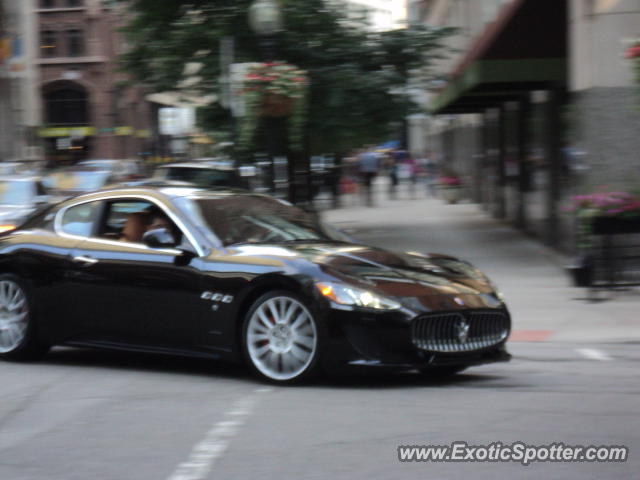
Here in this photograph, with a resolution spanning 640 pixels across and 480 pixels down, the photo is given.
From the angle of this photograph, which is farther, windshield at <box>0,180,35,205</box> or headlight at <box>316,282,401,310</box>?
windshield at <box>0,180,35,205</box>

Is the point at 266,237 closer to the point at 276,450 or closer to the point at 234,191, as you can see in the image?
the point at 234,191

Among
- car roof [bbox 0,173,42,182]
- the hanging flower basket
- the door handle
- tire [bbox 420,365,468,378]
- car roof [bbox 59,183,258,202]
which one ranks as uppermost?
the hanging flower basket

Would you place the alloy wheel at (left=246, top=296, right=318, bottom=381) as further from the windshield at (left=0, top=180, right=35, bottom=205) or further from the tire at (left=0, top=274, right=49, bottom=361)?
the windshield at (left=0, top=180, right=35, bottom=205)

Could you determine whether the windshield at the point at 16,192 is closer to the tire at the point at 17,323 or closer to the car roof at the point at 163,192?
the tire at the point at 17,323

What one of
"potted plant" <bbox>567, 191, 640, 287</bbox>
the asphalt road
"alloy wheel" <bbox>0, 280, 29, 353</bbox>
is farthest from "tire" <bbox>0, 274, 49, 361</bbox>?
"potted plant" <bbox>567, 191, 640, 287</bbox>

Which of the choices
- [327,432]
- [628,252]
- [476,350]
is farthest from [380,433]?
[628,252]

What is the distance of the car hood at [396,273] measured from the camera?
7.11m

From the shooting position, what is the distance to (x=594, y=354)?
30.1ft

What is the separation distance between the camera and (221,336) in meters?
7.48

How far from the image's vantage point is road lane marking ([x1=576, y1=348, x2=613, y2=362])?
8.93 m

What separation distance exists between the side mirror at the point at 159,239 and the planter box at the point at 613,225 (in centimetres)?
638

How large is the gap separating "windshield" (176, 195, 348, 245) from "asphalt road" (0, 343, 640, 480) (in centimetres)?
98

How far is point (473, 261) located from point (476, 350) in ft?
32.4

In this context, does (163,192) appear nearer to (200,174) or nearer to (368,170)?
(200,174)
